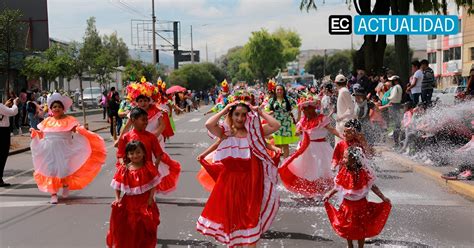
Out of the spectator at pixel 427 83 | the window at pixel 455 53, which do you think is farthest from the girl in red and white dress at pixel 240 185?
the window at pixel 455 53

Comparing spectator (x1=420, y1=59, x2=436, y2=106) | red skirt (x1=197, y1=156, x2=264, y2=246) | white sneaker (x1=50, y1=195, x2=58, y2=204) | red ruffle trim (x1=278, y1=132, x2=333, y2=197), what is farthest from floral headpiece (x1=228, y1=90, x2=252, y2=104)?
spectator (x1=420, y1=59, x2=436, y2=106)

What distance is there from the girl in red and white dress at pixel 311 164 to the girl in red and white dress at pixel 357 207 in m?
2.76

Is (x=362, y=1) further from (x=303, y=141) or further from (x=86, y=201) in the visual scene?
(x=86, y=201)

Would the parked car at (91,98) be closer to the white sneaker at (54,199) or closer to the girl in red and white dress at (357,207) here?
the white sneaker at (54,199)

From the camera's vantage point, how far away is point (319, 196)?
30.6ft

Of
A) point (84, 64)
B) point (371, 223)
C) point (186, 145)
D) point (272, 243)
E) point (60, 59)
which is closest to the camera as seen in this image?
point (371, 223)

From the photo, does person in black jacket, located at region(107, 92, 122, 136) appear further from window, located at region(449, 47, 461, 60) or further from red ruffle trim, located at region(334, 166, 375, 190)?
window, located at region(449, 47, 461, 60)

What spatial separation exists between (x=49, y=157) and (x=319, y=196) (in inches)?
172

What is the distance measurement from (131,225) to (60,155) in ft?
14.2

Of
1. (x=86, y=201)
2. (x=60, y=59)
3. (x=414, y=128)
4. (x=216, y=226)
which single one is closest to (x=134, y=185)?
(x=216, y=226)

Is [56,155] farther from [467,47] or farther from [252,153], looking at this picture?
[467,47]

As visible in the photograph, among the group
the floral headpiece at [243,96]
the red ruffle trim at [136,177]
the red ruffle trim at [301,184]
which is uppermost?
the floral headpiece at [243,96]

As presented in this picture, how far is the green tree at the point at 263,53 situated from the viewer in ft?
355

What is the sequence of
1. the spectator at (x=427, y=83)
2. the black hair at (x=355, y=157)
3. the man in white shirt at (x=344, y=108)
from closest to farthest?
the black hair at (x=355, y=157)
the man in white shirt at (x=344, y=108)
the spectator at (x=427, y=83)
